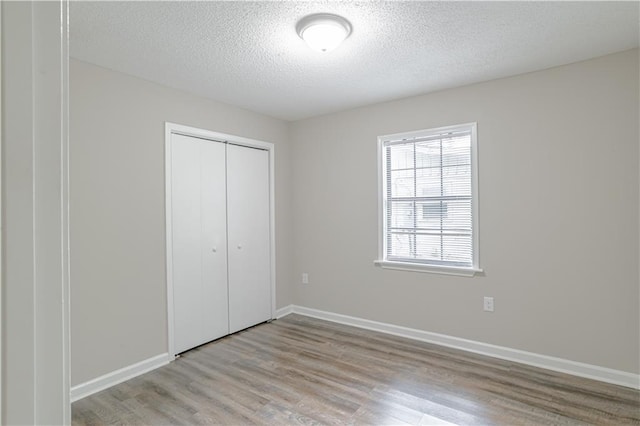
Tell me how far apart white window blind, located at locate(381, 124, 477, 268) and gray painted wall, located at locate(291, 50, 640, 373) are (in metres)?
0.12

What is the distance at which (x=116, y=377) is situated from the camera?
2760 mm

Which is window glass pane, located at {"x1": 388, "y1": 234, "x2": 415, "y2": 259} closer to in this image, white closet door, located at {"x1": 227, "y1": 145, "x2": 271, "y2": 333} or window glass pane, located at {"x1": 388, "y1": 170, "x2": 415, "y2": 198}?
window glass pane, located at {"x1": 388, "y1": 170, "x2": 415, "y2": 198}

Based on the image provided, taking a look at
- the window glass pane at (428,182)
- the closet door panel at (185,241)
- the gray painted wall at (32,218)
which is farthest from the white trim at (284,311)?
the gray painted wall at (32,218)

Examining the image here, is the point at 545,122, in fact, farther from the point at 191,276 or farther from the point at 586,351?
the point at 191,276

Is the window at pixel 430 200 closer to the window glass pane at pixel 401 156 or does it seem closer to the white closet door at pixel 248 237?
the window glass pane at pixel 401 156

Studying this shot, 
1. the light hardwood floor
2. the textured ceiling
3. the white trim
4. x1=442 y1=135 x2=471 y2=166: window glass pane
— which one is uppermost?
the textured ceiling

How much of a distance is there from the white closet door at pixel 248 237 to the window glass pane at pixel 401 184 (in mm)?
1544

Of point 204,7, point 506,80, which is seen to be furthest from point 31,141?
point 506,80

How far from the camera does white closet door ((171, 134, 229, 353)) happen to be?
328 cm

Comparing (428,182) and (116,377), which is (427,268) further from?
(116,377)

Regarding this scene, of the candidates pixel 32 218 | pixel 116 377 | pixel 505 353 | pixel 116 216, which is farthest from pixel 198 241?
pixel 32 218

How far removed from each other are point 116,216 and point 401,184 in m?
2.72

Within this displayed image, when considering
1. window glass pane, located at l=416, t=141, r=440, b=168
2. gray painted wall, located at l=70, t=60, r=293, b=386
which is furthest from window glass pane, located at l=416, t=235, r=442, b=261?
gray painted wall, located at l=70, t=60, r=293, b=386

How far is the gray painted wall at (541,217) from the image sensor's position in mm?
2613
